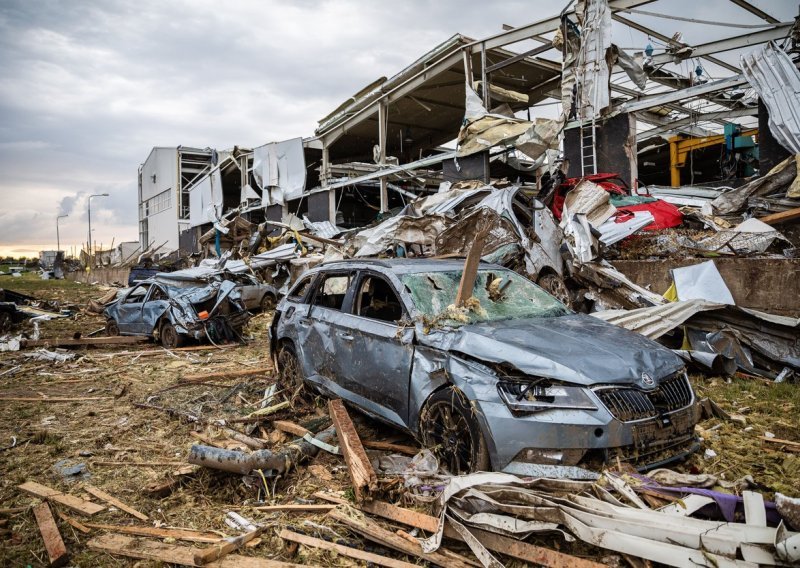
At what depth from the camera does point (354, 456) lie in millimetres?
3562

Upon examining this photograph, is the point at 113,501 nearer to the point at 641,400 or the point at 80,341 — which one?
the point at 641,400

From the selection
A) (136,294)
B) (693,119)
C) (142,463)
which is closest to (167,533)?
(142,463)

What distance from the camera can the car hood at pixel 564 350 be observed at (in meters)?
3.27

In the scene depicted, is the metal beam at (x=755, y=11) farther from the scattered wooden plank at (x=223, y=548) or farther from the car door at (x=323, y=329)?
the scattered wooden plank at (x=223, y=548)

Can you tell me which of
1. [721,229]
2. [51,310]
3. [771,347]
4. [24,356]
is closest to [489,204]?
[721,229]

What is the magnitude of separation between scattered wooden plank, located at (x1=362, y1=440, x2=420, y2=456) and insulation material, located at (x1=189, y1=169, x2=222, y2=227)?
2537 cm

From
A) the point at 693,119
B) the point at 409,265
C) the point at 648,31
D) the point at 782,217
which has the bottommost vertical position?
the point at 409,265

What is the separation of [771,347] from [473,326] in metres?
4.68

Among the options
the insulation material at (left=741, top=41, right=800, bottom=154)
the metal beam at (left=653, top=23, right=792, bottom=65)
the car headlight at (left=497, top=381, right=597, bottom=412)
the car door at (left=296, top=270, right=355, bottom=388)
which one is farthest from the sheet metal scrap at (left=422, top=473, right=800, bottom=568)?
the metal beam at (left=653, top=23, right=792, bottom=65)

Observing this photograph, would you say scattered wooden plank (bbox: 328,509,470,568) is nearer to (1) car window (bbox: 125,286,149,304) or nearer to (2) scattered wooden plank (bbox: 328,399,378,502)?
(2) scattered wooden plank (bbox: 328,399,378,502)

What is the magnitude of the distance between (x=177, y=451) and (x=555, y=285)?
642cm

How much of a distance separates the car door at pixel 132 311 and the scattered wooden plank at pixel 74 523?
792 centimetres

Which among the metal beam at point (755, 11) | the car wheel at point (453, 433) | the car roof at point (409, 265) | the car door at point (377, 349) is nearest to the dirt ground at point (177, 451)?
the car wheel at point (453, 433)

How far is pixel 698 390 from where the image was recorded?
5695 mm
